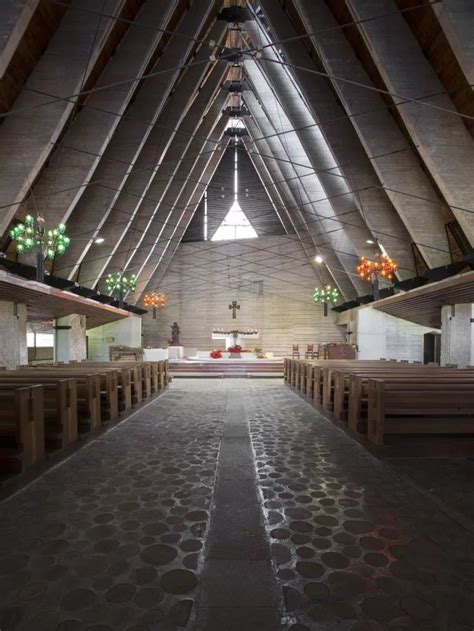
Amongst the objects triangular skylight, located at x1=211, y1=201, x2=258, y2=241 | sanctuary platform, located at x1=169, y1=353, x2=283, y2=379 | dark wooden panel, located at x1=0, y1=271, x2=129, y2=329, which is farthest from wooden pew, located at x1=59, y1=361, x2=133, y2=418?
triangular skylight, located at x1=211, y1=201, x2=258, y2=241

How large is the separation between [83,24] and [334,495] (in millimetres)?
10503

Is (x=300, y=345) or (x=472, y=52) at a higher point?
(x=472, y=52)

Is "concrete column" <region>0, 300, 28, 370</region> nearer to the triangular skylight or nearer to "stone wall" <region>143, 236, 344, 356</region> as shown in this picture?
"stone wall" <region>143, 236, 344, 356</region>

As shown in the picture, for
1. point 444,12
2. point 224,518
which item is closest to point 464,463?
point 224,518

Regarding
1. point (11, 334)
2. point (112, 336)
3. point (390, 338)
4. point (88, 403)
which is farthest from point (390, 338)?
point (88, 403)

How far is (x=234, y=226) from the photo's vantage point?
25.6m

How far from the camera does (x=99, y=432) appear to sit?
5.64 m

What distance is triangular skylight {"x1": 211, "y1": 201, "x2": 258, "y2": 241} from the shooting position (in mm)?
25594

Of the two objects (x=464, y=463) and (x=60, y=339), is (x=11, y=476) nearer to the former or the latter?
(x=464, y=463)

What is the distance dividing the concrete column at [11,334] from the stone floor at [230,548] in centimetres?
869

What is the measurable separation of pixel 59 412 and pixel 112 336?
18.8 m

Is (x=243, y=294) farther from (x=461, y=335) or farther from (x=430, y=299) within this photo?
(x=461, y=335)

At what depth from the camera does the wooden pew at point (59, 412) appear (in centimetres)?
447

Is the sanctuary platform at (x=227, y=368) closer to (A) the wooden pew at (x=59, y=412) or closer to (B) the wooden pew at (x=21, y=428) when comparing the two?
(A) the wooden pew at (x=59, y=412)
